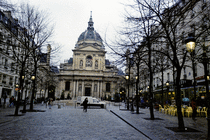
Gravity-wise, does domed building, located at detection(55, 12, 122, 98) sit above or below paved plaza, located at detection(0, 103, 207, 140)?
above

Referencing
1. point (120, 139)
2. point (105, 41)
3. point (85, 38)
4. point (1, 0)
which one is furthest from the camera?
point (85, 38)

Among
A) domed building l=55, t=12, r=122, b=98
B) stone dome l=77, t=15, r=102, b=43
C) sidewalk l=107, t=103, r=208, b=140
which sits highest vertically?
stone dome l=77, t=15, r=102, b=43

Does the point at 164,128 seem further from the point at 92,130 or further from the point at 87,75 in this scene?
the point at 87,75

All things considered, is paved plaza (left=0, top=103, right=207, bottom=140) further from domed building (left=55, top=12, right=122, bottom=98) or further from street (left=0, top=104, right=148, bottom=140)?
domed building (left=55, top=12, right=122, bottom=98)

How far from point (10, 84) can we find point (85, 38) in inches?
2010

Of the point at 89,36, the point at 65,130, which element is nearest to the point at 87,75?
the point at 89,36

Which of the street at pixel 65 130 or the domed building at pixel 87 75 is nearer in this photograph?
the street at pixel 65 130

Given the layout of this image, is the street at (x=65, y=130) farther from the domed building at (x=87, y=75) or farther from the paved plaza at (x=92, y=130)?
the domed building at (x=87, y=75)

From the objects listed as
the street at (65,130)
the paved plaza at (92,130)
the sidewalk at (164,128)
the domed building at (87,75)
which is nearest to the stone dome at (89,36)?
the domed building at (87,75)

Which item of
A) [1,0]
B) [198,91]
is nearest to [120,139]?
[1,0]

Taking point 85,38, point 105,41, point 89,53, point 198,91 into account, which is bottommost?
point 198,91

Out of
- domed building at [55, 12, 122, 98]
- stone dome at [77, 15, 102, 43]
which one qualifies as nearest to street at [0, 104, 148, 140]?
domed building at [55, 12, 122, 98]

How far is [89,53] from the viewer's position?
7731 centimetres

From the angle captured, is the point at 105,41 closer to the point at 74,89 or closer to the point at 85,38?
the point at 74,89
